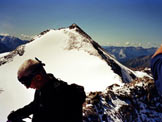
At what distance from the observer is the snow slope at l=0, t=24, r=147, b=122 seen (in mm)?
29062

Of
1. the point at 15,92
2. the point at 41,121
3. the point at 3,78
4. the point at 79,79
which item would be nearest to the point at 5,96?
the point at 15,92

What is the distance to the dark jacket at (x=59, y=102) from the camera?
3061 millimetres

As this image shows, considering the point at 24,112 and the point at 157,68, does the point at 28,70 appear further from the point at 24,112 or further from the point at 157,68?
the point at 157,68

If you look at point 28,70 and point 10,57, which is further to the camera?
point 10,57

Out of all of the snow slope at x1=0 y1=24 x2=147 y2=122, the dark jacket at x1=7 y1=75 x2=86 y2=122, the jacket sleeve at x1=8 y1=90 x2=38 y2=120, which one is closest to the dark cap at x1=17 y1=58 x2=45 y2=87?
the dark jacket at x1=7 y1=75 x2=86 y2=122

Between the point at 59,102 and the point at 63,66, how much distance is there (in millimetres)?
40420

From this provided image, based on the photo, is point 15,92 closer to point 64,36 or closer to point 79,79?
point 79,79

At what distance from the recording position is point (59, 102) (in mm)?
3055

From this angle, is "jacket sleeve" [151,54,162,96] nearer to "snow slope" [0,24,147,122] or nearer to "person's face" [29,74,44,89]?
"person's face" [29,74,44,89]

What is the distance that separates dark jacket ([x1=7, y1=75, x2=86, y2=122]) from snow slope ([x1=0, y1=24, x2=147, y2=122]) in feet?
68.9

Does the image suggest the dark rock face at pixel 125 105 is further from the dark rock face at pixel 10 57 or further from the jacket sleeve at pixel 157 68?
the dark rock face at pixel 10 57

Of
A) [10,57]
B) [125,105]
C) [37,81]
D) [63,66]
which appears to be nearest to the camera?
[37,81]

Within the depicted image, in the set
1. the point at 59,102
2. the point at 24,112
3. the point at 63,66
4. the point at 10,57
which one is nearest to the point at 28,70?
the point at 59,102

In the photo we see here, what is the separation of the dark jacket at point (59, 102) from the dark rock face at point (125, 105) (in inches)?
413
